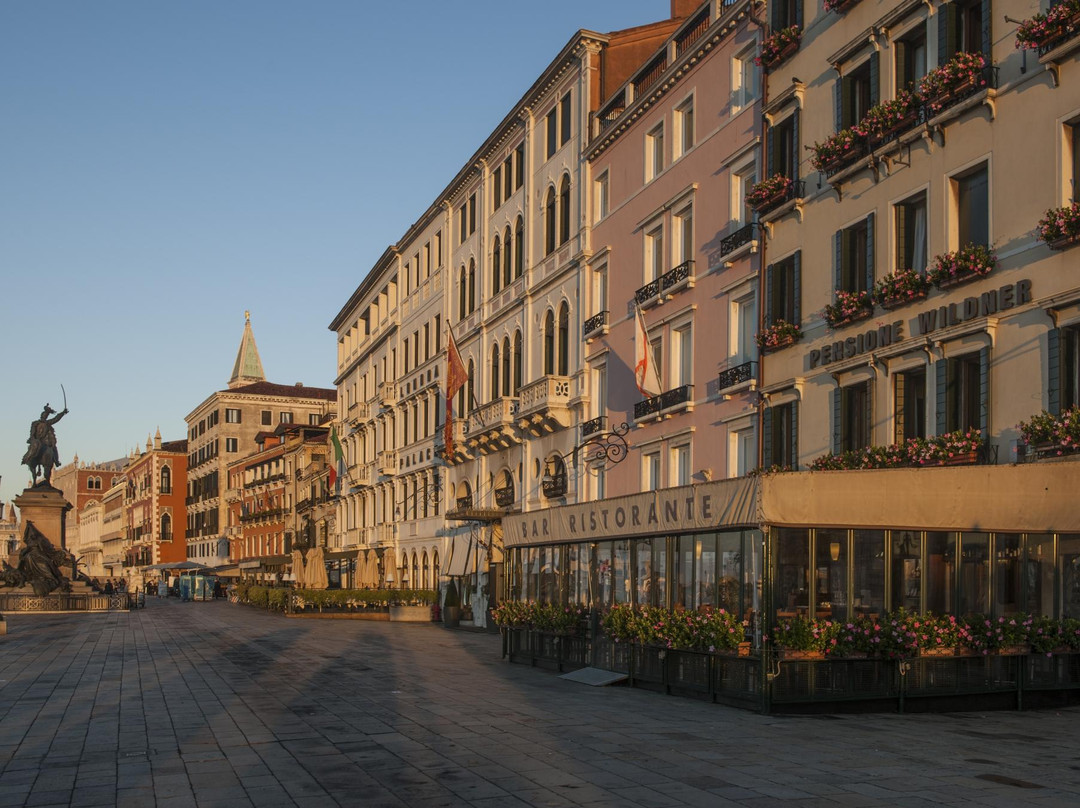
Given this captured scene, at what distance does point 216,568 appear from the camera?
101 m

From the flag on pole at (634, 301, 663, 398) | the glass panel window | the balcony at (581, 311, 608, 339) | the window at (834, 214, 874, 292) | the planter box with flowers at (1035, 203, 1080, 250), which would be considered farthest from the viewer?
the balcony at (581, 311, 608, 339)

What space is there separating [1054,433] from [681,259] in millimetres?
16442

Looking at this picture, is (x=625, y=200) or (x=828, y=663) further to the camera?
(x=625, y=200)

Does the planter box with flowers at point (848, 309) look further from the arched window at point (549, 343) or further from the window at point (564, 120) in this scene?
the window at point (564, 120)

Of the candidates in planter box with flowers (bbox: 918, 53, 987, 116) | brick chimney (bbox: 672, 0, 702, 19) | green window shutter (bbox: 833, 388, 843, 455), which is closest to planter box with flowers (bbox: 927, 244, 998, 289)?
planter box with flowers (bbox: 918, 53, 987, 116)

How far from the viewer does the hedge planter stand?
4897 centimetres

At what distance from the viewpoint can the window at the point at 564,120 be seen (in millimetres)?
43031

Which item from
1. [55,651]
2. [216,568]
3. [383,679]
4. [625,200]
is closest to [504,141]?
[625,200]

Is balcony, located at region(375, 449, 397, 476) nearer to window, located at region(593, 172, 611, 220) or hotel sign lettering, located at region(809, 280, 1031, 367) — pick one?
window, located at region(593, 172, 611, 220)

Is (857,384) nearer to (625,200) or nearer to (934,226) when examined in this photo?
(934,226)

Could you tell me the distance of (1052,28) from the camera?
779 inches

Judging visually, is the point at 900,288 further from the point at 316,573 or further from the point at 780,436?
the point at 316,573

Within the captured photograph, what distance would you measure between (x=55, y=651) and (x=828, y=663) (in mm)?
20447

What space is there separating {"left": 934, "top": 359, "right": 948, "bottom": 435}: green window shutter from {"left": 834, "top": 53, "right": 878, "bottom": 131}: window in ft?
19.7
